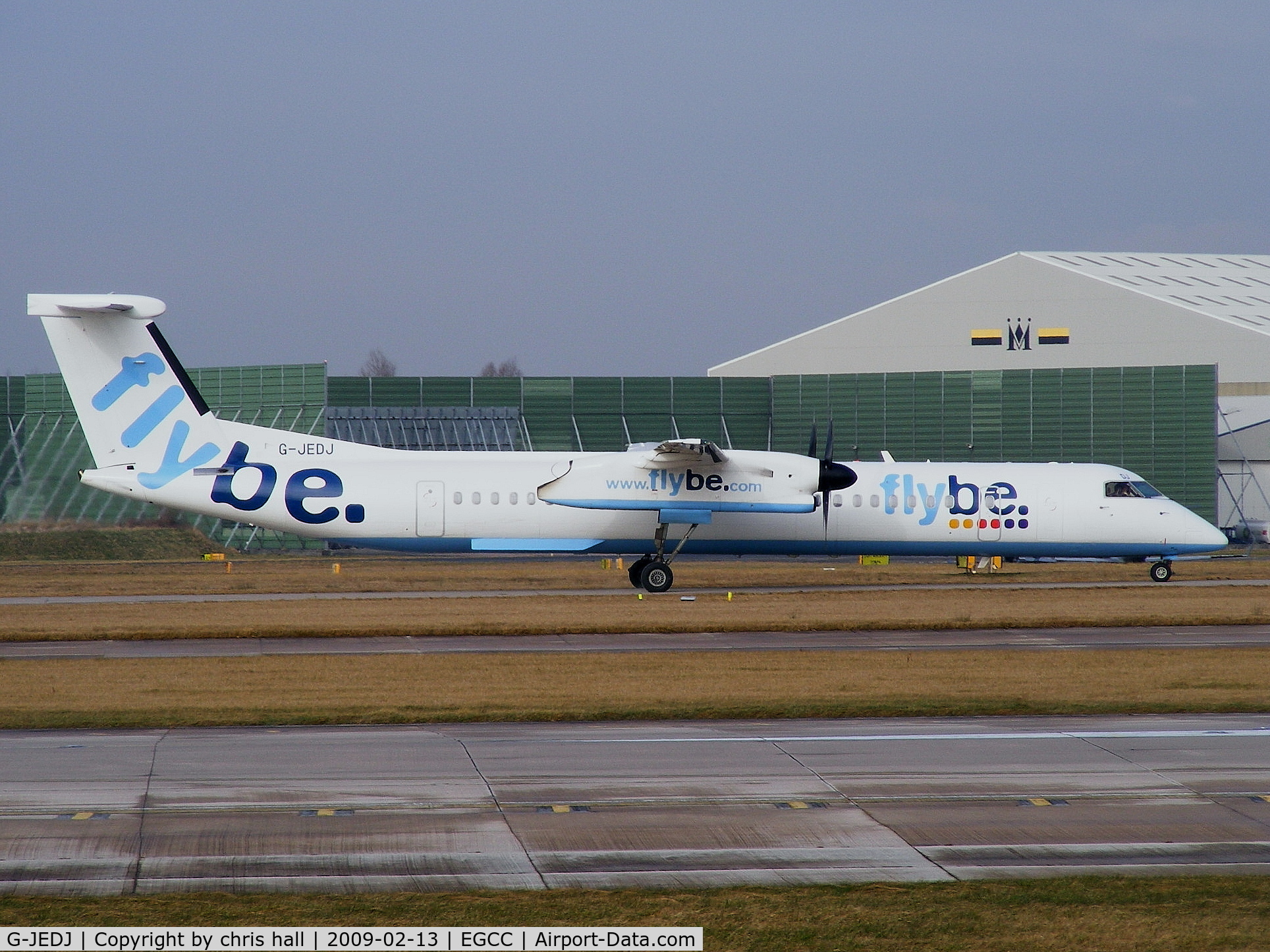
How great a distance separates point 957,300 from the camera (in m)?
74.9

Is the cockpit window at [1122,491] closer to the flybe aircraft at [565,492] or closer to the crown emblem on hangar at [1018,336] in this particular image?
the flybe aircraft at [565,492]

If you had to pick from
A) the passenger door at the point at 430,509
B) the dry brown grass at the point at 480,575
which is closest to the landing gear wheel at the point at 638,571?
the dry brown grass at the point at 480,575

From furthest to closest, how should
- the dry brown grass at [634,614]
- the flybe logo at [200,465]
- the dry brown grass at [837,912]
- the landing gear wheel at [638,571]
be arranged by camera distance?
the landing gear wheel at [638,571] → the flybe logo at [200,465] → the dry brown grass at [634,614] → the dry brown grass at [837,912]

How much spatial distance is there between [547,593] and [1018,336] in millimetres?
49070

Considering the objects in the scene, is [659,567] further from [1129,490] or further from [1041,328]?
[1041,328]

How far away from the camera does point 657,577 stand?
31359mm

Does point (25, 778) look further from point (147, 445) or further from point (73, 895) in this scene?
point (147, 445)

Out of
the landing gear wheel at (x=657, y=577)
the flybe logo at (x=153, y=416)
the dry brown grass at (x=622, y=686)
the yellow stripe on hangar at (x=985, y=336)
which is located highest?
the yellow stripe on hangar at (x=985, y=336)

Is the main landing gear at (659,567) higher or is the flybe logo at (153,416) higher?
the flybe logo at (153,416)

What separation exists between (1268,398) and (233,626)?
5960 centimetres

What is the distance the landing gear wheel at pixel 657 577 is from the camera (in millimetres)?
31344

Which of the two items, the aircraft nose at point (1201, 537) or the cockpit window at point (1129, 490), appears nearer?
the cockpit window at point (1129, 490)

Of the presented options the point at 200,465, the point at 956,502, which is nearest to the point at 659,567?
the point at 956,502

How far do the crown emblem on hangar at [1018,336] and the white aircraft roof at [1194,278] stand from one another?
13.0 ft
